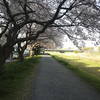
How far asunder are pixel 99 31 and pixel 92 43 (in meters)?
1.07

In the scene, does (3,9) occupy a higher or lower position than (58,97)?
higher

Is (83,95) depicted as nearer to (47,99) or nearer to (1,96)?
(47,99)

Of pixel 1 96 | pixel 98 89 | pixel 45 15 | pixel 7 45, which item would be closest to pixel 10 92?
pixel 1 96

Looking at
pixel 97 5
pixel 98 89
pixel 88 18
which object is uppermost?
pixel 97 5

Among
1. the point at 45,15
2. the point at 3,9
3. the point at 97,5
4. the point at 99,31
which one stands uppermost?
the point at 3,9

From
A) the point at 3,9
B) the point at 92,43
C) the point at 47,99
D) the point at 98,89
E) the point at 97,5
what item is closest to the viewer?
the point at 47,99

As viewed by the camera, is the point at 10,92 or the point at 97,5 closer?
the point at 10,92

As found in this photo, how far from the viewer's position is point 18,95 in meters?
4.18

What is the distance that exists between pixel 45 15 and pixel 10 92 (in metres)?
6.89

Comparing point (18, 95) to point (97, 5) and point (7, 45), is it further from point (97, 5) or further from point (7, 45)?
point (97, 5)

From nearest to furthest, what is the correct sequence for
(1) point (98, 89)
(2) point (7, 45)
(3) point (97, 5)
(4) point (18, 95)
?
1. (4) point (18, 95)
2. (1) point (98, 89)
3. (3) point (97, 5)
4. (2) point (7, 45)

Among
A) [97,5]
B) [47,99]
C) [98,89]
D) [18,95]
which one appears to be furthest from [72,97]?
[97,5]

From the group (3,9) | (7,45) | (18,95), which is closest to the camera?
(18,95)

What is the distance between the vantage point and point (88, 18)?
6.50m
